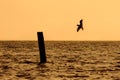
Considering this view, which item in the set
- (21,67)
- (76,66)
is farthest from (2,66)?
(76,66)

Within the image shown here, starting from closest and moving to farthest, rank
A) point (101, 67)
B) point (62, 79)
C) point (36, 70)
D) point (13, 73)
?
point (62, 79)
point (13, 73)
point (36, 70)
point (101, 67)

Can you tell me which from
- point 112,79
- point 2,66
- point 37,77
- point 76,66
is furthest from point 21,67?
point 112,79

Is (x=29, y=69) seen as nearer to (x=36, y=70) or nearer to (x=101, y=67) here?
(x=36, y=70)

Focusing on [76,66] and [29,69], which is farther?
[76,66]

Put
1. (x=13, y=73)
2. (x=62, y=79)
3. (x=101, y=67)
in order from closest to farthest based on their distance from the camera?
1. (x=62, y=79)
2. (x=13, y=73)
3. (x=101, y=67)

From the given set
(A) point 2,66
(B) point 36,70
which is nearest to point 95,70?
(B) point 36,70

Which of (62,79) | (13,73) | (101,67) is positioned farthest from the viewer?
(101,67)

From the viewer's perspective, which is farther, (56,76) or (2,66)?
(2,66)

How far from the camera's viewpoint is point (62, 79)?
34000mm

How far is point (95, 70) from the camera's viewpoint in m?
39.7

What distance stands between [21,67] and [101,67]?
6.05 m

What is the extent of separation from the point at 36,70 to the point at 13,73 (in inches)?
110

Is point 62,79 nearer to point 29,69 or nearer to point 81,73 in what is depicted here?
point 81,73

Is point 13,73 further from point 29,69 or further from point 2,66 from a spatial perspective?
point 2,66
